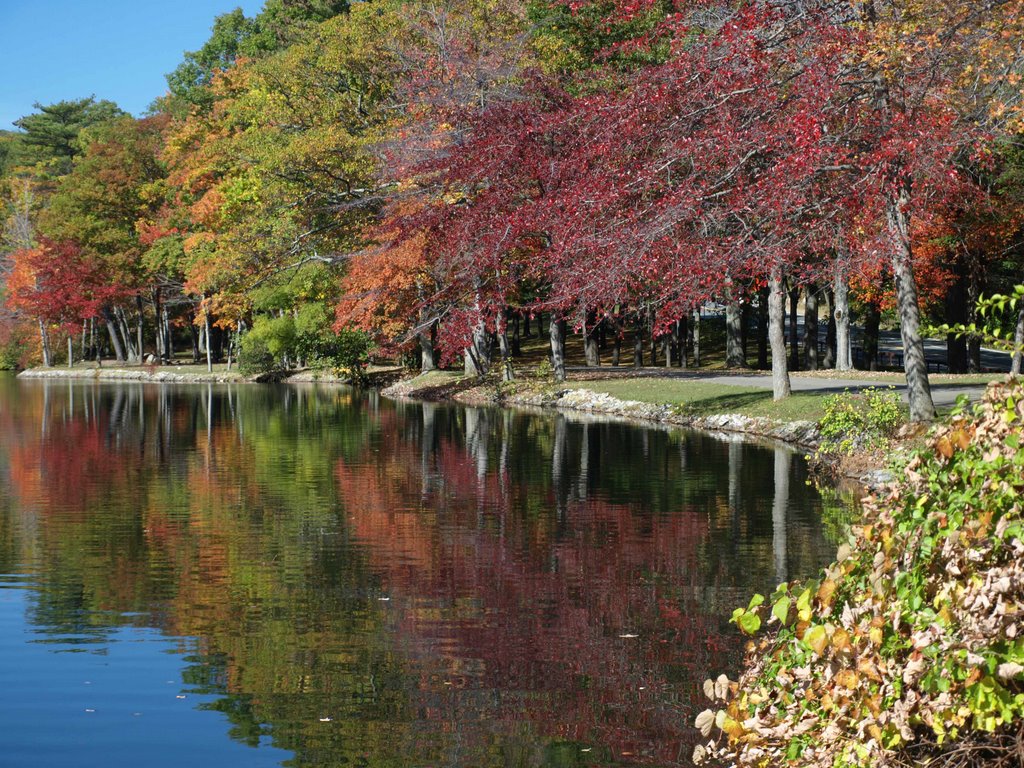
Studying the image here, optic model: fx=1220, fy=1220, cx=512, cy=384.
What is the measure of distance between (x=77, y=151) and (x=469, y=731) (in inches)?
3912

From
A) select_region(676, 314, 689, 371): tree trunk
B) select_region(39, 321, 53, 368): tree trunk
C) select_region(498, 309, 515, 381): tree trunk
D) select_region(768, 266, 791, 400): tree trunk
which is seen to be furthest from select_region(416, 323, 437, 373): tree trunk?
select_region(39, 321, 53, 368): tree trunk

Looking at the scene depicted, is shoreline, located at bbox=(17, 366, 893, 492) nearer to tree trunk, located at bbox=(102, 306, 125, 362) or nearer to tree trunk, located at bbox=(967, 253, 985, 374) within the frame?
tree trunk, located at bbox=(102, 306, 125, 362)

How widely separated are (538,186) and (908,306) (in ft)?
63.4

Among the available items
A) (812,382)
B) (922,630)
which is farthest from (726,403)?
(922,630)

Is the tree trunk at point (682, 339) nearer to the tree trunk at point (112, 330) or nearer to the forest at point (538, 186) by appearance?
the forest at point (538, 186)

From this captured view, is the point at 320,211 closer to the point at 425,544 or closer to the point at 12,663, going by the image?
the point at 425,544

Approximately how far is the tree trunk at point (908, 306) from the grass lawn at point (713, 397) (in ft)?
17.1

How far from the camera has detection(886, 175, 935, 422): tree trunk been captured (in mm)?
19734

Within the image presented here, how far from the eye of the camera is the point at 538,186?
3803cm

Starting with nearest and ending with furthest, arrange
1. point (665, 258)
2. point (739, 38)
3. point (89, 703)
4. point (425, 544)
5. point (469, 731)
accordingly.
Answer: point (469, 731) → point (89, 703) → point (425, 544) → point (739, 38) → point (665, 258)

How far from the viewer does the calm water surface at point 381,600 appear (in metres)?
7.87

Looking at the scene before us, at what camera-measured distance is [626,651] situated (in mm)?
9648

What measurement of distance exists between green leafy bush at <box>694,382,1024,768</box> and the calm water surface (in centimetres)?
220

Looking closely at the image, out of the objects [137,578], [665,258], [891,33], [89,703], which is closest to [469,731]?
[89,703]
